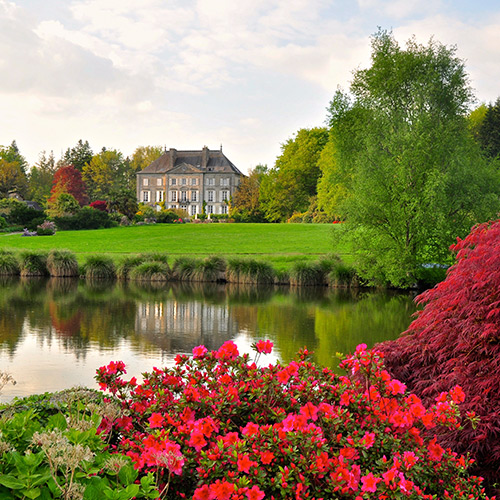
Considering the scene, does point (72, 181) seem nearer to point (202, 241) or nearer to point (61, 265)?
point (202, 241)

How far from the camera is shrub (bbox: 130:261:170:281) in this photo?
24.3 metres

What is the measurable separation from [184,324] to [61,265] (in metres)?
13.0

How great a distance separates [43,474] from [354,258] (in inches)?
850

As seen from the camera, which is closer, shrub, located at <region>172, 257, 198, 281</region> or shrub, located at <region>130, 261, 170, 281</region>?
shrub, located at <region>130, 261, 170, 281</region>

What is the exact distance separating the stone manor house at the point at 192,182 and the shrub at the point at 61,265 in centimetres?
6195

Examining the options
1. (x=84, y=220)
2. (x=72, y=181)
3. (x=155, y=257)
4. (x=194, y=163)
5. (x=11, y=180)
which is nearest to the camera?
(x=155, y=257)

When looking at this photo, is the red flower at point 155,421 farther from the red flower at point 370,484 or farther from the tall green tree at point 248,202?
the tall green tree at point 248,202

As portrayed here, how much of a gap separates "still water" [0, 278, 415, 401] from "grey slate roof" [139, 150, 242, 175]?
66.8 m

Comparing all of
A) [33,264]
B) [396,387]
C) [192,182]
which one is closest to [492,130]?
[192,182]

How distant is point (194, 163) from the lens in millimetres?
90500

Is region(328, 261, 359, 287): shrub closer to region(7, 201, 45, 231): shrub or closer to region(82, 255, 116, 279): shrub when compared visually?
region(82, 255, 116, 279): shrub

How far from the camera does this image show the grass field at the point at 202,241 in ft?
106

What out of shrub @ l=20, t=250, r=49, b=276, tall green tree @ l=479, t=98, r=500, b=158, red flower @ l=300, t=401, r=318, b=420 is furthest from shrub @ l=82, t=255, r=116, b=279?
tall green tree @ l=479, t=98, r=500, b=158

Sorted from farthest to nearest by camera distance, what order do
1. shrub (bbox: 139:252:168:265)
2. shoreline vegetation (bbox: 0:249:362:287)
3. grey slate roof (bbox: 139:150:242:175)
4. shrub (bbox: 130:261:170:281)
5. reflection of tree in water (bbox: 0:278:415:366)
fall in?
grey slate roof (bbox: 139:150:242:175)
shrub (bbox: 139:252:168:265)
shrub (bbox: 130:261:170:281)
shoreline vegetation (bbox: 0:249:362:287)
reflection of tree in water (bbox: 0:278:415:366)
